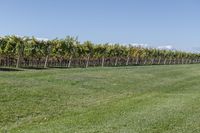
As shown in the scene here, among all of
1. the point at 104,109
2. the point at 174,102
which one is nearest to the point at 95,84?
the point at 174,102

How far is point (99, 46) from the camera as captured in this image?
80438 mm

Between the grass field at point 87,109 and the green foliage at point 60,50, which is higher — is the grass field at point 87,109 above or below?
below

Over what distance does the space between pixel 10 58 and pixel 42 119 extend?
134 feet

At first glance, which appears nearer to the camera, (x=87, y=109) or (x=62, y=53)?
(x=87, y=109)

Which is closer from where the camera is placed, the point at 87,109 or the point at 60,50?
the point at 87,109

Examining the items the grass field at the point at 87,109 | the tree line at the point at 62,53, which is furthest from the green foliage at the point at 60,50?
the grass field at the point at 87,109

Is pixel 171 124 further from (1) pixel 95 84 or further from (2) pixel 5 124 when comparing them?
(1) pixel 95 84

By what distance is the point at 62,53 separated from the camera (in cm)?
6825

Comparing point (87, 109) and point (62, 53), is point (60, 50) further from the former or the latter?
point (87, 109)

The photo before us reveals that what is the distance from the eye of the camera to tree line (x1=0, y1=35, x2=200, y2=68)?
2283 inches

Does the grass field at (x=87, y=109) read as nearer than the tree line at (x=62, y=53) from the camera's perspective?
Yes

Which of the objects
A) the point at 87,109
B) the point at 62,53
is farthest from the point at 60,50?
the point at 87,109

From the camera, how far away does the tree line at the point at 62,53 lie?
190ft

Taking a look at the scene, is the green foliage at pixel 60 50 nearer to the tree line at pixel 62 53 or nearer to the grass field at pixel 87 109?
the tree line at pixel 62 53
